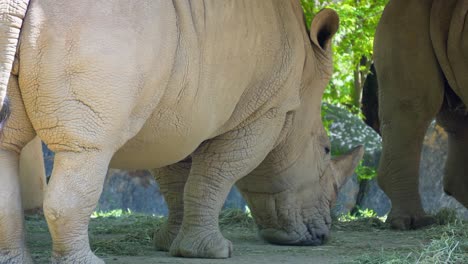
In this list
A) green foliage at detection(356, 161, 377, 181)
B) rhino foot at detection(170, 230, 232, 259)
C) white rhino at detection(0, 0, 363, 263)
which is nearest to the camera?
white rhino at detection(0, 0, 363, 263)

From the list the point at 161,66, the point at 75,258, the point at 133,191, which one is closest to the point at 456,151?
the point at 161,66

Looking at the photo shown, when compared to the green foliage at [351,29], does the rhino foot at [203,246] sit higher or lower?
lower

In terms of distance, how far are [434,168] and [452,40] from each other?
6.26 metres

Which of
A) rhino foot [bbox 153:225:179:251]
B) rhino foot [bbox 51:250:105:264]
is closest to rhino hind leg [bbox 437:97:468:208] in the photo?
rhino foot [bbox 153:225:179:251]

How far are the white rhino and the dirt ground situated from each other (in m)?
0.23

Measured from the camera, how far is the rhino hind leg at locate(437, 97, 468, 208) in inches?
407

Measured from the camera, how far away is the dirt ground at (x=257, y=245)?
7.14m

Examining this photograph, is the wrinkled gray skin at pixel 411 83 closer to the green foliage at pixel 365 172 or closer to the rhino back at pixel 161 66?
the rhino back at pixel 161 66

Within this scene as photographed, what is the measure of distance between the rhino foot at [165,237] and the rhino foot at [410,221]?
2362 mm

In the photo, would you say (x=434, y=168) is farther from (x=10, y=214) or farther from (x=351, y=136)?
(x=10, y=214)

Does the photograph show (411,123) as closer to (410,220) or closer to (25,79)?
(410,220)

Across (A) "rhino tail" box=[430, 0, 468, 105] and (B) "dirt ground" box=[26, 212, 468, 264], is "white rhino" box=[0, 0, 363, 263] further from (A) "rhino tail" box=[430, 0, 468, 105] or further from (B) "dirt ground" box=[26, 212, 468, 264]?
(A) "rhino tail" box=[430, 0, 468, 105]

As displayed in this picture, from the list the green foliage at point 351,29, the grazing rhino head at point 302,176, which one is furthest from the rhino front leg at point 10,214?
the green foliage at point 351,29

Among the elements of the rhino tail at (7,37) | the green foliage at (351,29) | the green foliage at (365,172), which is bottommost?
the green foliage at (365,172)
